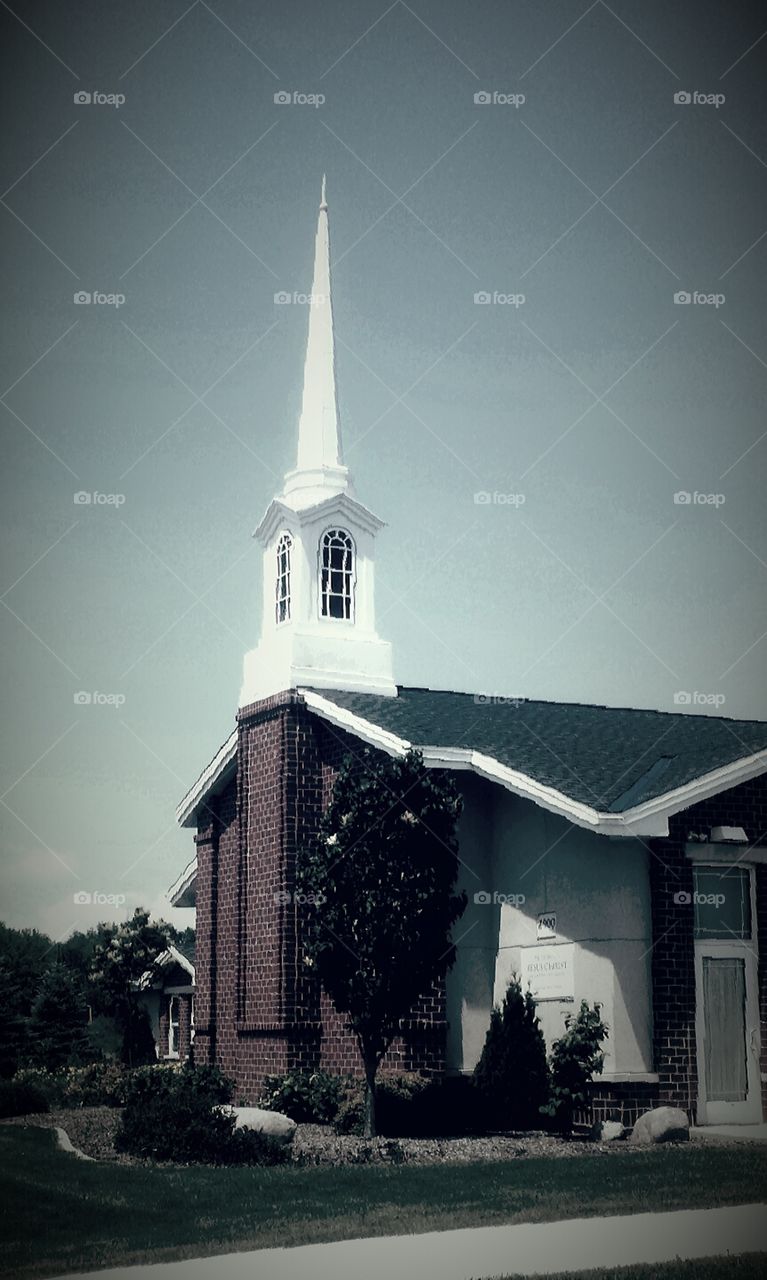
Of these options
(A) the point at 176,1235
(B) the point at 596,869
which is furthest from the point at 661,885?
(A) the point at 176,1235

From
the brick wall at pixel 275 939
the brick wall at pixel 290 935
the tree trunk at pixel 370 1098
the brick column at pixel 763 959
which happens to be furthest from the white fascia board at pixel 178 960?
the brick column at pixel 763 959

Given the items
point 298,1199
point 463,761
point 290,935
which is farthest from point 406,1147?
point 463,761

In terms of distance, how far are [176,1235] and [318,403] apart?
16991mm

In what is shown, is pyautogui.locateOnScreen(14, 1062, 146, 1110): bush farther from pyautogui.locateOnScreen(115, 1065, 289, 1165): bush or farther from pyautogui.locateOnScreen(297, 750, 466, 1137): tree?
pyautogui.locateOnScreen(297, 750, 466, 1137): tree

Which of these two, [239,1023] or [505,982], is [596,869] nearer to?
[505,982]

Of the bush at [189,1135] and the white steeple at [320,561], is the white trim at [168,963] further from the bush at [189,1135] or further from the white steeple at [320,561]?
the bush at [189,1135]

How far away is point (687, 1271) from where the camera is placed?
12.4 metres

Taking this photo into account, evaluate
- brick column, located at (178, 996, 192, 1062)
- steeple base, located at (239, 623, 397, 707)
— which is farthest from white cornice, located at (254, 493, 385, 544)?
brick column, located at (178, 996, 192, 1062)

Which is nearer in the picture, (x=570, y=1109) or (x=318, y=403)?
(x=570, y=1109)

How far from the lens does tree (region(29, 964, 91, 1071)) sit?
3934cm

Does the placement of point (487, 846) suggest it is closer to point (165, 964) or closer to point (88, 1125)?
point (88, 1125)

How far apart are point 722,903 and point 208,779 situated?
407 inches

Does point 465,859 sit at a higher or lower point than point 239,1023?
higher

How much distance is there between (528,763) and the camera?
23734 mm
